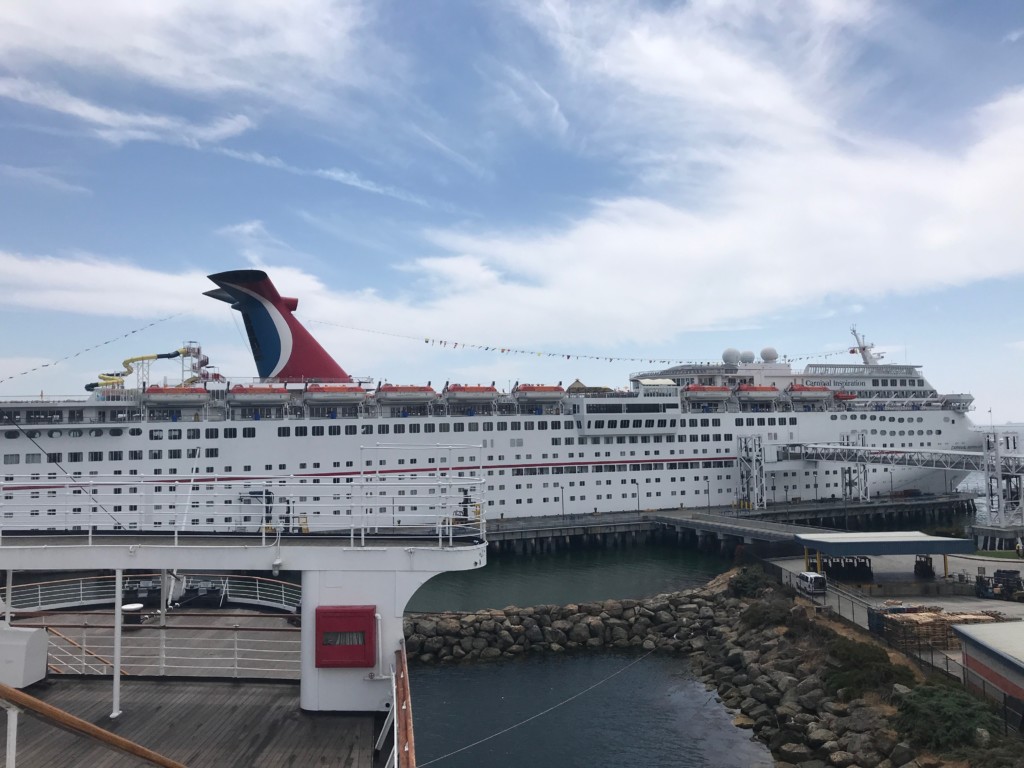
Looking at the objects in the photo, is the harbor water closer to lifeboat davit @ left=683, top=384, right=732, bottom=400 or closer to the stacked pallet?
the stacked pallet

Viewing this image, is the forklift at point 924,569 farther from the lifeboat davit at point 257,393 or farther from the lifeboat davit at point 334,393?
the lifeboat davit at point 257,393

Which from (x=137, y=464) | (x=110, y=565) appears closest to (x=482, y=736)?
(x=110, y=565)

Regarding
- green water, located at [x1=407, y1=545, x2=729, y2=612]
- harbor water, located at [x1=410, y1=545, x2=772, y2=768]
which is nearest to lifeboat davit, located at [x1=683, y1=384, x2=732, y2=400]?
green water, located at [x1=407, y1=545, x2=729, y2=612]

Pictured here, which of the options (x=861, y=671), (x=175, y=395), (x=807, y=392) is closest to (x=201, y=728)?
(x=861, y=671)

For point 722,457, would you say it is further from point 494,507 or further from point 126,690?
point 126,690

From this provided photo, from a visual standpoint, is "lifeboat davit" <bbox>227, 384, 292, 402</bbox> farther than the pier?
Yes

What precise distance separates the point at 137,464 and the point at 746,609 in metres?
25.9

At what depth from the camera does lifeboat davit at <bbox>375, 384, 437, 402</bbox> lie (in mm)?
34844

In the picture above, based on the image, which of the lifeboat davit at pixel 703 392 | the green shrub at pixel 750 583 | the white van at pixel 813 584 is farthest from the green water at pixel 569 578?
the lifeboat davit at pixel 703 392

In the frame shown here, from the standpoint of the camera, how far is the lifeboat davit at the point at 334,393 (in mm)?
33562

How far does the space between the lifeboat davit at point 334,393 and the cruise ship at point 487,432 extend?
0.06 meters

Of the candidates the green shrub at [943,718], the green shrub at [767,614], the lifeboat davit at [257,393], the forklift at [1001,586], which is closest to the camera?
the green shrub at [943,718]

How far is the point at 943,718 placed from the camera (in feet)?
38.0

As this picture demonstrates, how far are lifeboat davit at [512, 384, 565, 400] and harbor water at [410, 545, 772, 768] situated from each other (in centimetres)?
1810
